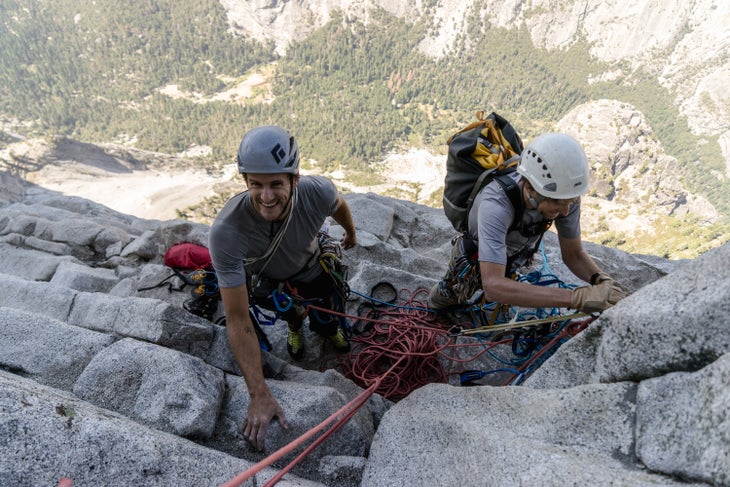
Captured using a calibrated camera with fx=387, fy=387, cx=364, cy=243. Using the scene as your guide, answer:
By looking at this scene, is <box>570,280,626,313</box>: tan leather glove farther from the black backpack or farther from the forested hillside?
the forested hillside

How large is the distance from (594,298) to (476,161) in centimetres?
127

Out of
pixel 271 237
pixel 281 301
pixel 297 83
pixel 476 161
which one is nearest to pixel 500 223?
pixel 476 161

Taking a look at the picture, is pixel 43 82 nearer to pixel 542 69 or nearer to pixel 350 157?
pixel 350 157

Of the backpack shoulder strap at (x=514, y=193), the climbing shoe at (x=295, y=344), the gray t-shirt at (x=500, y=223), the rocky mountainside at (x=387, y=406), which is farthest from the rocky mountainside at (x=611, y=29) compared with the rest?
the rocky mountainside at (x=387, y=406)

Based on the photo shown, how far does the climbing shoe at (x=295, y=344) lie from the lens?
12.5ft

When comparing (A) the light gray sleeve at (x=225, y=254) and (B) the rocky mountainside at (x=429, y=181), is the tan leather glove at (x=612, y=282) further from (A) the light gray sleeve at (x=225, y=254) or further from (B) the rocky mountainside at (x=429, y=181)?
(B) the rocky mountainside at (x=429, y=181)

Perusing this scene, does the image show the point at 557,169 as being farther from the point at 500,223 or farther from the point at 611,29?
the point at 611,29

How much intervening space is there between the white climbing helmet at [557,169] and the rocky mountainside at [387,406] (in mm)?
750

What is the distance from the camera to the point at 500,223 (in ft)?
8.39

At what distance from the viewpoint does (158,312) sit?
2938 millimetres

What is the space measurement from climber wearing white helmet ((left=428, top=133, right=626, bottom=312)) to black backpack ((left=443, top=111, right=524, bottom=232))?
117 mm

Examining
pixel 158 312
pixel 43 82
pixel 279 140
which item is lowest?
pixel 43 82

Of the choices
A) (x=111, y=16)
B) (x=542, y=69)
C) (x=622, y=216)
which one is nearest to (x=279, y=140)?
(x=622, y=216)

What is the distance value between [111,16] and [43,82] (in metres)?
45.2
